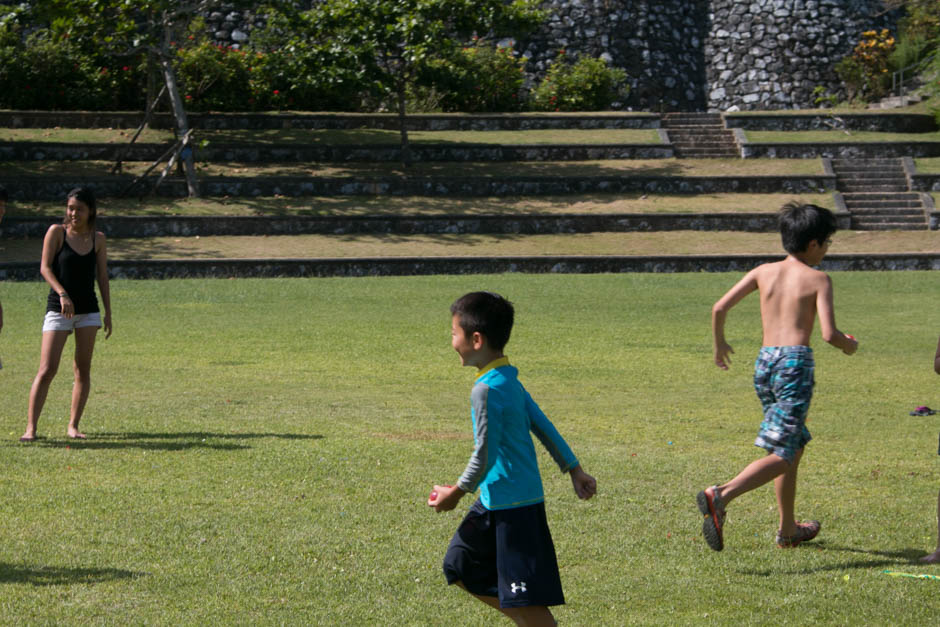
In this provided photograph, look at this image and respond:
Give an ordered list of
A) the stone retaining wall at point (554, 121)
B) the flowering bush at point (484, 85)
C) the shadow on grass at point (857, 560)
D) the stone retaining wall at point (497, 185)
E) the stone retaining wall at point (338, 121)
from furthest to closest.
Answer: the flowering bush at point (484, 85), the stone retaining wall at point (554, 121), the stone retaining wall at point (338, 121), the stone retaining wall at point (497, 185), the shadow on grass at point (857, 560)

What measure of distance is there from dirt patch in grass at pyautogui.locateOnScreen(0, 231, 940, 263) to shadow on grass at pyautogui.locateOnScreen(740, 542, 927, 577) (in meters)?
15.6

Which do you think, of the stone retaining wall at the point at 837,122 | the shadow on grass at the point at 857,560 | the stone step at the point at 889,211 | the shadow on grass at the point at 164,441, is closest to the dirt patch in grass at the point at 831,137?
the stone retaining wall at the point at 837,122

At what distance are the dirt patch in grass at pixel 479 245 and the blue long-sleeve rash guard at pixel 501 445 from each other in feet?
53.9

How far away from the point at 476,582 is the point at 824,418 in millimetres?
5556

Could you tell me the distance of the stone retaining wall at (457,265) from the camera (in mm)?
18828

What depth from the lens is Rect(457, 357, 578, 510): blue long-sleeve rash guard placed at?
11.7ft

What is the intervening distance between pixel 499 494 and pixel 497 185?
21.3m

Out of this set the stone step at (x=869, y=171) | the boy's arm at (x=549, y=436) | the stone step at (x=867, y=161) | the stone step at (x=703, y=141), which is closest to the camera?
the boy's arm at (x=549, y=436)

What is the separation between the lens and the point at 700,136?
2861 centimetres

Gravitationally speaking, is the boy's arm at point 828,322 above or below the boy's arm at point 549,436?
above

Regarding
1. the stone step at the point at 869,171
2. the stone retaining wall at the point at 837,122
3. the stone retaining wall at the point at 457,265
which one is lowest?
the stone retaining wall at the point at 457,265

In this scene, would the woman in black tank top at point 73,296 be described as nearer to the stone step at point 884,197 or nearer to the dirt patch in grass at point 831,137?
the stone step at point 884,197

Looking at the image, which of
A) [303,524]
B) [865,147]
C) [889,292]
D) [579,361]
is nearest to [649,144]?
[865,147]

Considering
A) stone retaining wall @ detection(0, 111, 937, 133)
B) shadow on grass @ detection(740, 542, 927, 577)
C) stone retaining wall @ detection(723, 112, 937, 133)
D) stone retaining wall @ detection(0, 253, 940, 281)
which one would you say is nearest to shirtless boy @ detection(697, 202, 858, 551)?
shadow on grass @ detection(740, 542, 927, 577)
